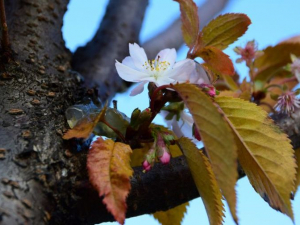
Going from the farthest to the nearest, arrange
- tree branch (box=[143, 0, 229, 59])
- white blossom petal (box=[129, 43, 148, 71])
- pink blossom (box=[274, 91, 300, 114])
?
tree branch (box=[143, 0, 229, 59]) < pink blossom (box=[274, 91, 300, 114]) < white blossom petal (box=[129, 43, 148, 71])

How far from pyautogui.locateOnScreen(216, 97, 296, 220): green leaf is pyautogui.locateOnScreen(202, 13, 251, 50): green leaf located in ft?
0.43

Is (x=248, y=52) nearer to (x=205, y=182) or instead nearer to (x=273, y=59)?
(x=273, y=59)

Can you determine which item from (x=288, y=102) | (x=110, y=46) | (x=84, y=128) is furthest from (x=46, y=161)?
(x=110, y=46)

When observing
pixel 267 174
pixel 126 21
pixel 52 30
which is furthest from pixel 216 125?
pixel 126 21

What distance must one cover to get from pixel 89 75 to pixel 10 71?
1.06 feet

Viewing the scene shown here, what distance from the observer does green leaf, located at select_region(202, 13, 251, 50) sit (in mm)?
600

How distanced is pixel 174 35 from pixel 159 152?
1.02m

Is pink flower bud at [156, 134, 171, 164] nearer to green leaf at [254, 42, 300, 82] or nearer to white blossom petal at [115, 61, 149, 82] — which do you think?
white blossom petal at [115, 61, 149, 82]

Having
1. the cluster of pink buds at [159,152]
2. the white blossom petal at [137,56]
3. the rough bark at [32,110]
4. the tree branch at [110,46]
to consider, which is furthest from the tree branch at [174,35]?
the cluster of pink buds at [159,152]

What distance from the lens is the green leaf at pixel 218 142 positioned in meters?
0.40

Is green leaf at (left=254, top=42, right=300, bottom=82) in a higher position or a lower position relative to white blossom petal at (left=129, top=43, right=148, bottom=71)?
higher

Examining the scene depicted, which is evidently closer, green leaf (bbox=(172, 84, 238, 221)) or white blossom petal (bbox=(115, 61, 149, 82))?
green leaf (bbox=(172, 84, 238, 221))

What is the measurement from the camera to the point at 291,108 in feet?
2.47

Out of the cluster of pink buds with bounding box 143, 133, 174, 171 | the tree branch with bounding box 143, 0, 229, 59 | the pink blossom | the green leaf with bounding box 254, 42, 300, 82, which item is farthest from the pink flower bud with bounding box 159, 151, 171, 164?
the tree branch with bounding box 143, 0, 229, 59
